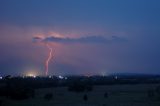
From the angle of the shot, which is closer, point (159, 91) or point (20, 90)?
point (159, 91)

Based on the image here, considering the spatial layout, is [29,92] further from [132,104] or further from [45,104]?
[132,104]

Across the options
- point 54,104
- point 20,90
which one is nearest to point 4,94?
point 20,90

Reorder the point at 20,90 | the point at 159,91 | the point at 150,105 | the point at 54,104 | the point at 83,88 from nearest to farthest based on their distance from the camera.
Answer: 1. the point at 150,105
2. the point at 54,104
3. the point at 159,91
4. the point at 20,90
5. the point at 83,88

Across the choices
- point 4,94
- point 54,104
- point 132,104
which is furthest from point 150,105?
point 4,94

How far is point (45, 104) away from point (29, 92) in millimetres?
19969

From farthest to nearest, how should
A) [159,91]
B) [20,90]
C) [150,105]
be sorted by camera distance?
[20,90] < [159,91] < [150,105]

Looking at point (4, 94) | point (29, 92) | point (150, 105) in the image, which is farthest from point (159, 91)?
point (4, 94)

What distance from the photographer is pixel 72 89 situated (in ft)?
307

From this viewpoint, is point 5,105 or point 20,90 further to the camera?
point 20,90

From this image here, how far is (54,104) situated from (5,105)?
700 cm

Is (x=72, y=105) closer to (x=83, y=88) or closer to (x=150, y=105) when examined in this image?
(x=150, y=105)

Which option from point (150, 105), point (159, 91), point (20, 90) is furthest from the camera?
point (20, 90)

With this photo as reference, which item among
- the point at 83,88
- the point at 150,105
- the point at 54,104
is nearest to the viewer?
the point at 150,105

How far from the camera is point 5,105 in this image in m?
58.8
